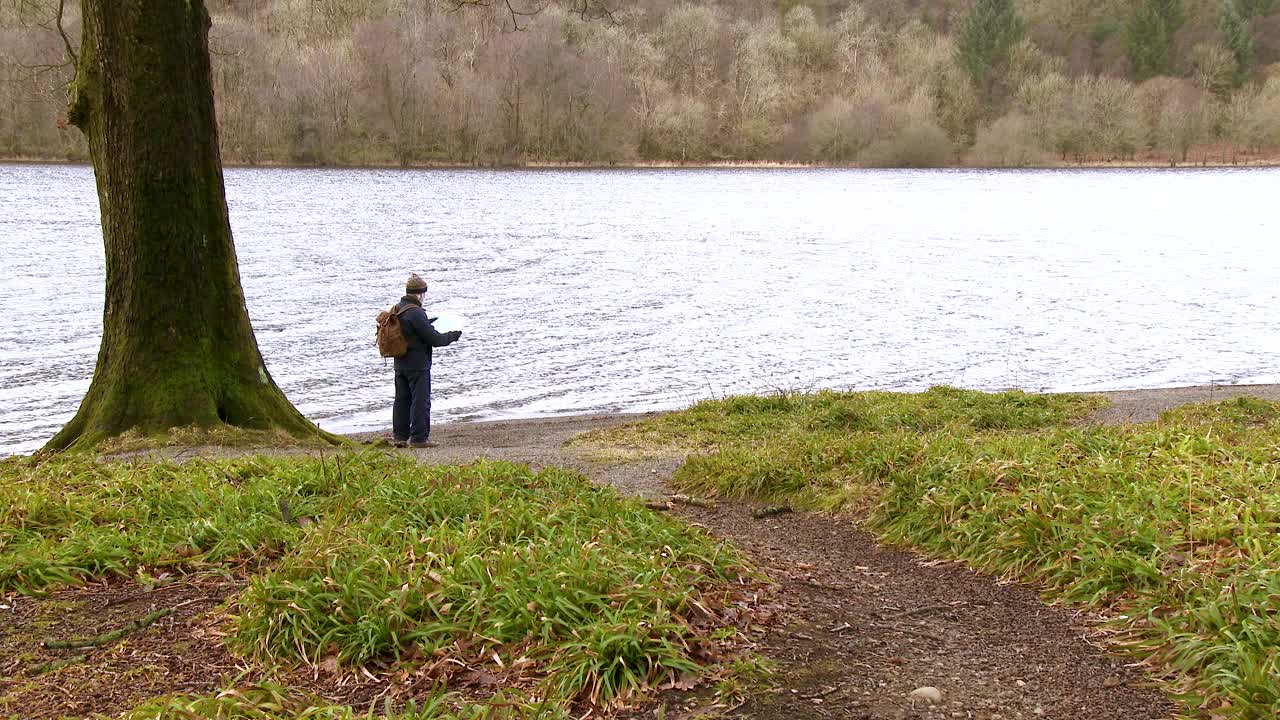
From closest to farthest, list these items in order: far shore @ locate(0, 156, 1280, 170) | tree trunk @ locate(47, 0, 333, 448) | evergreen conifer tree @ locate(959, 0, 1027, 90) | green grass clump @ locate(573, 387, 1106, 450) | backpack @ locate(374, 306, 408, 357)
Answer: tree trunk @ locate(47, 0, 333, 448) → green grass clump @ locate(573, 387, 1106, 450) → backpack @ locate(374, 306, 408, 357) → far shore @ locate(0, 156, 1280, 170) → evergreen conifer tree @ locate(959, 0, 1027, 90)

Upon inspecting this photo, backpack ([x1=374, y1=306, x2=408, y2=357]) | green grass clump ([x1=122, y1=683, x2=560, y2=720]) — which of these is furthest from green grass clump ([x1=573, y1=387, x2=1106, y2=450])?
green grass clump ([x1=122, y1=683, x2=560, y2=720])

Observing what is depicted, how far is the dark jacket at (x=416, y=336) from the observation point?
1259 centimetres

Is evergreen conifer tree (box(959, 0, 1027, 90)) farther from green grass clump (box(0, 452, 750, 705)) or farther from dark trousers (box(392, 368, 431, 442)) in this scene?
green grass clump (box(0, 452, 750, 705))

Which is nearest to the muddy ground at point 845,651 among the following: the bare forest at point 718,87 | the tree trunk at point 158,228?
the tree trunk at point 158,228

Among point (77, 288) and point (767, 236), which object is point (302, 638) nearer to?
point (77, 288)

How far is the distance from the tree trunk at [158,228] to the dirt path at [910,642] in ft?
17.5

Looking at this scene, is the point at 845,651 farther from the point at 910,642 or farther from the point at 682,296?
the point at 682,296

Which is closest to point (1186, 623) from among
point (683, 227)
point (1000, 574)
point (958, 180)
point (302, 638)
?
point (1000, 574)

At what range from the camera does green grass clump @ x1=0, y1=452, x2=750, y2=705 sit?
456 centimetres

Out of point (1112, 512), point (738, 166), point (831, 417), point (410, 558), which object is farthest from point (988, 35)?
point (410, 558)

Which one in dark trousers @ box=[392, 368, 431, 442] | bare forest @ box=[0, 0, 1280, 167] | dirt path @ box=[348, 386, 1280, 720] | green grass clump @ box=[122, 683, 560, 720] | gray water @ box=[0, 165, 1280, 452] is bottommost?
gray water @ box=[0, 165, 1280, 452]

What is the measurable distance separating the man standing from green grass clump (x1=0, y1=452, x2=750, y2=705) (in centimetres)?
530

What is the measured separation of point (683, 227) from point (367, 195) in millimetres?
24939

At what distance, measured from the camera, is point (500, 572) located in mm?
4992
